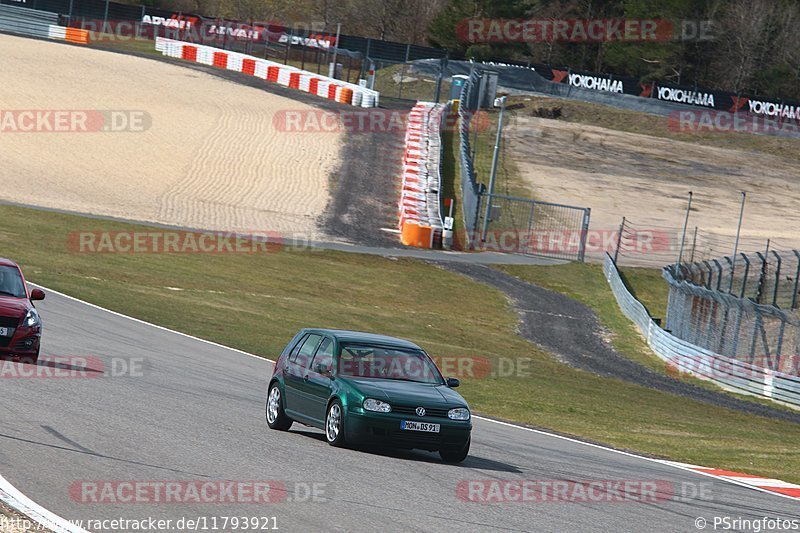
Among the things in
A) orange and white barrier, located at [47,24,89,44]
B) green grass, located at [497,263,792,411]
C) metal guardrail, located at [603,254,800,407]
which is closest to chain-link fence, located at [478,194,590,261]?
green grass, located at [497,263,792,411]

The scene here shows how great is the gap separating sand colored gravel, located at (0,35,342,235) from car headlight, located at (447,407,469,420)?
31418 mm

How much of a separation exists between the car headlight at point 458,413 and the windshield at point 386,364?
106cm

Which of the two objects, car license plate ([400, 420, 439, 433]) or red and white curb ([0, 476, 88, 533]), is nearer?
red and white curb ([0, 476, 88, 533])

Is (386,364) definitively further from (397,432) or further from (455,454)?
(455,454)

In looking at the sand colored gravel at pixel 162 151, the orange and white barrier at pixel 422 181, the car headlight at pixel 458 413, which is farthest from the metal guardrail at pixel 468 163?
the car headlight at pixel 458 413

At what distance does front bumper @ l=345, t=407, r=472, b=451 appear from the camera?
43.4 feet

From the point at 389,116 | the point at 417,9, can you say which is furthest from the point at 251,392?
the point at 417,9

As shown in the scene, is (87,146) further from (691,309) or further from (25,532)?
(25,532)

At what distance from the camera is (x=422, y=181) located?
5469cm

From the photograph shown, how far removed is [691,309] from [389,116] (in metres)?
40.6

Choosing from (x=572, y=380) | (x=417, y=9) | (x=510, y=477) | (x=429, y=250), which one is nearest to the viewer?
(x=510, y=477)

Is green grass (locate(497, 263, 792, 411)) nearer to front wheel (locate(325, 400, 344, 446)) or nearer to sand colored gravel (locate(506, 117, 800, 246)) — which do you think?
sand colored gravel (locate(506, 117, 800, 246))

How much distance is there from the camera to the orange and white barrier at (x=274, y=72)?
73750 mm

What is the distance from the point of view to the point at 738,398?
28062 mm
